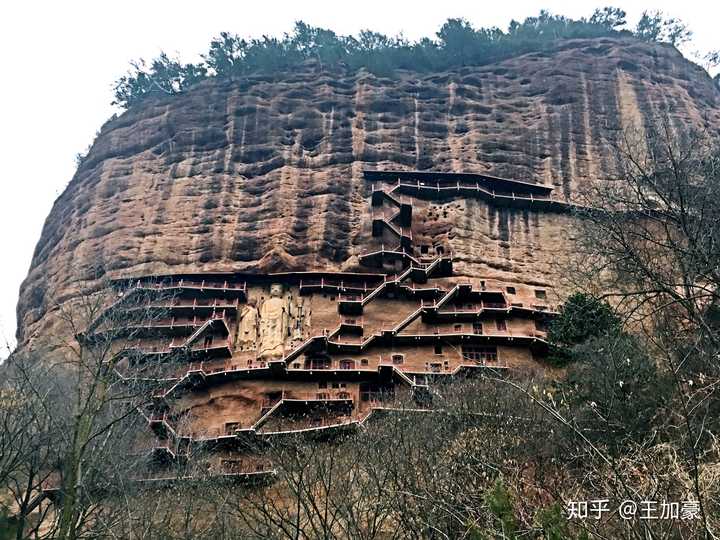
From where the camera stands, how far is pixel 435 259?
35188 mm

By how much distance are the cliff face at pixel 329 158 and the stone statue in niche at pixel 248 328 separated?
9.19ft

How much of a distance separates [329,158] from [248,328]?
523 inches

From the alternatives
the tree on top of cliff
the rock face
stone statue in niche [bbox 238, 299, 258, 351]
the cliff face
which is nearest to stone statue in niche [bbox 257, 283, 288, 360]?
the rock face

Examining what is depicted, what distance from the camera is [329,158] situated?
138ft

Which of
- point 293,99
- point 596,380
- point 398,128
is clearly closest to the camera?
point 596,380

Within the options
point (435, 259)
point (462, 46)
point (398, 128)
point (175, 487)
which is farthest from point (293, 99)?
point (175, 487)

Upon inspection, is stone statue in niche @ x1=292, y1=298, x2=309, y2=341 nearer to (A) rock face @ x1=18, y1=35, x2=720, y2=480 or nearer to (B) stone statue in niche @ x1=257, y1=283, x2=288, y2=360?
(A) rock face @ x1=18, y1=35, x2=720, y2=480

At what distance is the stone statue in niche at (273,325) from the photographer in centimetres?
3288

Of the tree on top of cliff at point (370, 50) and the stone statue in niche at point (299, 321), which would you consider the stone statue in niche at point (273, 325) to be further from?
the tree on top of cliff at point (370, 50)

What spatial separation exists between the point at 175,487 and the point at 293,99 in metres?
33.0

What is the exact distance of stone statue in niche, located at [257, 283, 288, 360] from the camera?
32.9 m

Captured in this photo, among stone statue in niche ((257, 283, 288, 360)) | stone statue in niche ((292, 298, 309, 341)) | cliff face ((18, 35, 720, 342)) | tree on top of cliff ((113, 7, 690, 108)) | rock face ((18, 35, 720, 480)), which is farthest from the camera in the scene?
tree on top of cliff ((113, 7, 690, 108))

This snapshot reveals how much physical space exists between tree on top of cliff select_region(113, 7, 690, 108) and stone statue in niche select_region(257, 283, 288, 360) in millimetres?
22856

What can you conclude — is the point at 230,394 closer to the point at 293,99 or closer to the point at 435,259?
the point at 435,259
